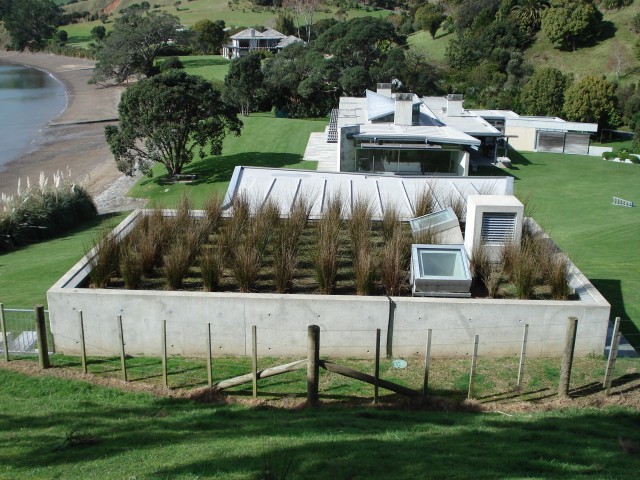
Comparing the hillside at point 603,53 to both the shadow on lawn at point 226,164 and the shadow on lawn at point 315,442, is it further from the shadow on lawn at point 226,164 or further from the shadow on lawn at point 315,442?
the shadow on lawn at point 315,442

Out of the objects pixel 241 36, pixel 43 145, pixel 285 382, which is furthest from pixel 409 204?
pixel 241 36

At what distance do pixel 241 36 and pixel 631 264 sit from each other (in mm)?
55768

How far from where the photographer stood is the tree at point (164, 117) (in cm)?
2380

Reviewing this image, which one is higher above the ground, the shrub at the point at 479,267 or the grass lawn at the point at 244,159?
the shrub at the point at 479,267

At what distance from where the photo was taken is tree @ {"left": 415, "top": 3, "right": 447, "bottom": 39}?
189ft

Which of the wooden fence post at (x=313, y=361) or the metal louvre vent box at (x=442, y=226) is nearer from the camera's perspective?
the wooden fence post at (x=313, y=361)

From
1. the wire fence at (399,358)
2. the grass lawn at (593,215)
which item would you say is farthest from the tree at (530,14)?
the wire fence at (399,358)

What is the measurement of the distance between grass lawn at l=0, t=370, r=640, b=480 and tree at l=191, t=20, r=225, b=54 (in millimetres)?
64163

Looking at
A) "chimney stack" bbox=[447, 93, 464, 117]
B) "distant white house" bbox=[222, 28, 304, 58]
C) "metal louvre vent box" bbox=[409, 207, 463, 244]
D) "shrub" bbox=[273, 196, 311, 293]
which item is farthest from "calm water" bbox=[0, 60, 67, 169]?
"metal louvre vent box" bbox=[409, 207, 463, 244]

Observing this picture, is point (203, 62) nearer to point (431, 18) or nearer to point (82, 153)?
point (431, 18)

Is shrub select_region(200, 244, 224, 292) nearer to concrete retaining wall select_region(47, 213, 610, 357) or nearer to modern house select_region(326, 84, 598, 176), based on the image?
concrete retaining wall select_region(47, 213, 610, 357)

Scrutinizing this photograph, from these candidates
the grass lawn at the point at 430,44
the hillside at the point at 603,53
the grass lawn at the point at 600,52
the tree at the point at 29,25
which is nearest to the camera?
the hillside at the point at 603,53

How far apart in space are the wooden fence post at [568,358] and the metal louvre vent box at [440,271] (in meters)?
1.80

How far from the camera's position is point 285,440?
576cm
